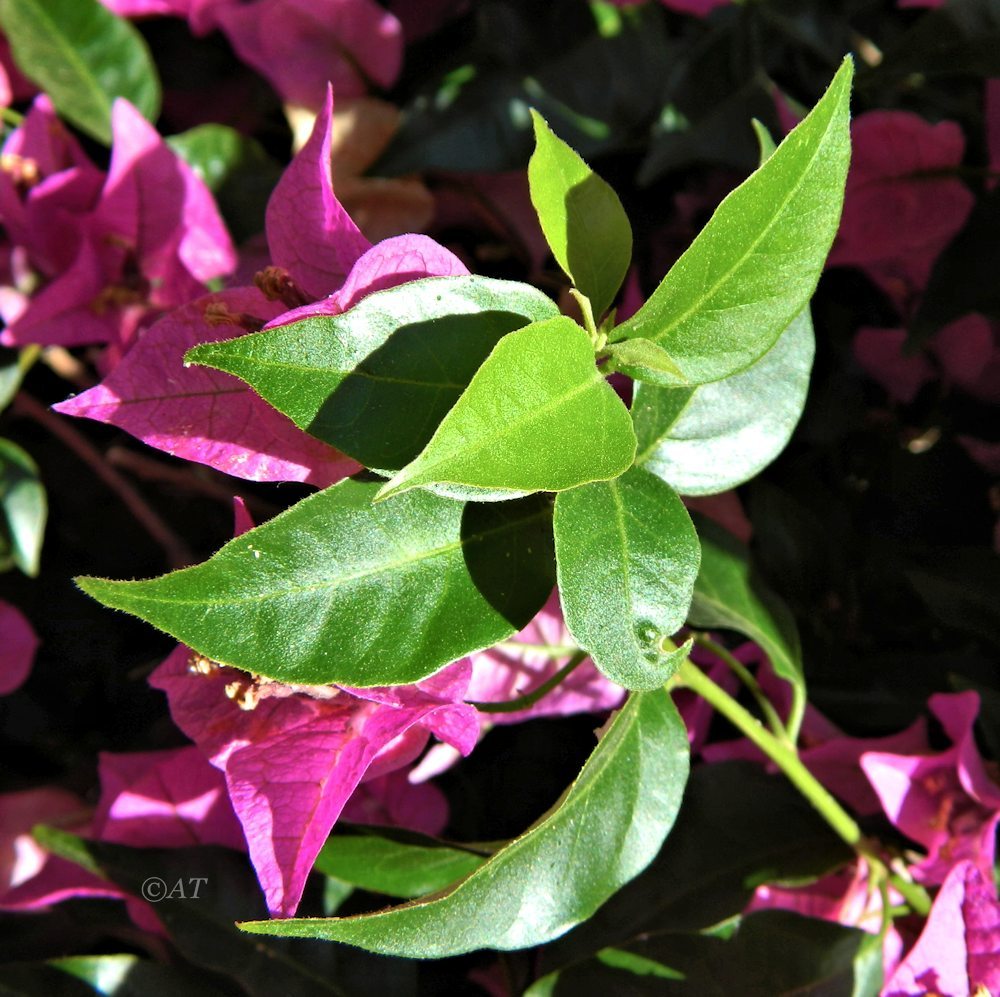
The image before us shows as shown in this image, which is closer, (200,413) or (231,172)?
(200,413)

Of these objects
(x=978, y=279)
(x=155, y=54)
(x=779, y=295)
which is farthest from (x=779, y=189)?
(x=155, y=54)

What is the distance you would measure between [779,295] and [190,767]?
416mm

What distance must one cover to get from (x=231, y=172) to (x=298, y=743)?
1.41 feet

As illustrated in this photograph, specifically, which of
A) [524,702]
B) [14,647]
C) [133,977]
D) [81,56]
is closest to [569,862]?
[524,702]

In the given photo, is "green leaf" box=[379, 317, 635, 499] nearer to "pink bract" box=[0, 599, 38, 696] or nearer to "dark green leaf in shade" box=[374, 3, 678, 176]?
"dark green leaf in shade" box=[374, 3, 678, 176]

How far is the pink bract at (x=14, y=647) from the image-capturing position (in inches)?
28.0

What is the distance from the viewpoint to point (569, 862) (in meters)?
0.45

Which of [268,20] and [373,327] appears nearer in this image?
[373,327]

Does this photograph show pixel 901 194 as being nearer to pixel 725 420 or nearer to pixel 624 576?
pixel 725 420

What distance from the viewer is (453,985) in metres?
0.67

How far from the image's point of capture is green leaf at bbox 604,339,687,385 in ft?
1.19

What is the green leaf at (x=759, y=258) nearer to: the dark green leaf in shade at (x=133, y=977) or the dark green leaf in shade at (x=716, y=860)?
the dark green leaf in shade at (x=716, y=860)

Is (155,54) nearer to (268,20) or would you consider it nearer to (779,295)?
(268,20)

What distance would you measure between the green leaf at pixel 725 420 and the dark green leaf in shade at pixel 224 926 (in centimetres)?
32
